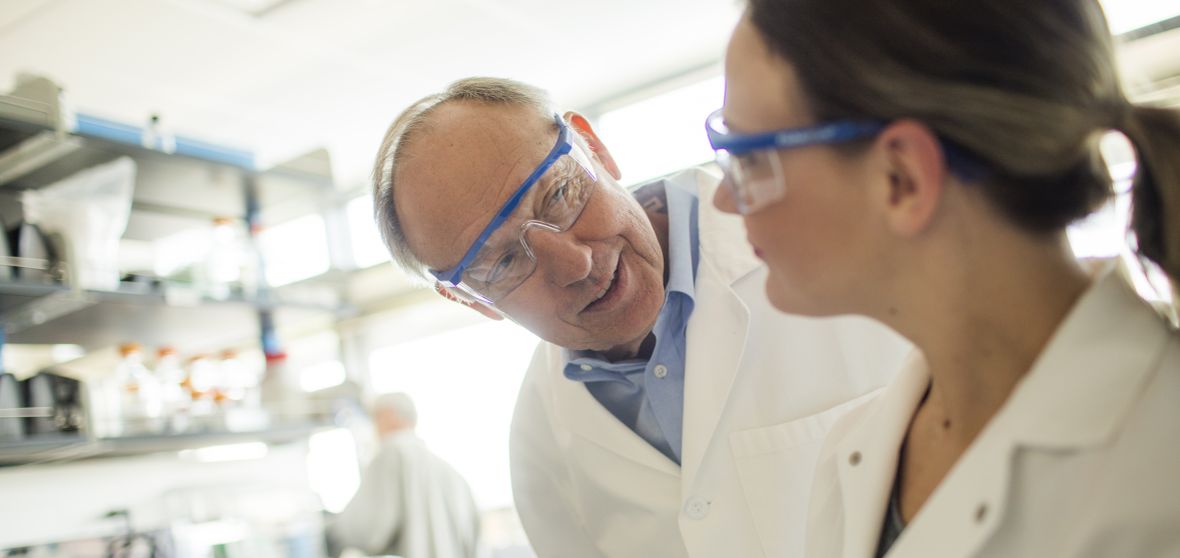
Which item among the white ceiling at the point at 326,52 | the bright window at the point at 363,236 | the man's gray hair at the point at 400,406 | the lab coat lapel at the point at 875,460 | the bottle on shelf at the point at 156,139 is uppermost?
the white ceiling at the point at 326,52

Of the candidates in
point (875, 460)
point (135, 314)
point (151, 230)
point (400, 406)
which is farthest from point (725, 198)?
point (400, 406)

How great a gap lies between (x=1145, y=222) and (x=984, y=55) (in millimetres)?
218

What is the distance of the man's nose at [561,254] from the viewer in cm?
142

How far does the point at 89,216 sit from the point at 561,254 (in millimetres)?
1502

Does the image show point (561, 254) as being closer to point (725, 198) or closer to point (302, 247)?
point (725, 198)

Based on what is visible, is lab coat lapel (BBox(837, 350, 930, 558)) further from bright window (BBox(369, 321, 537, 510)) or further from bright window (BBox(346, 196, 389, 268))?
bright window (BBox(346, 196, 389, 268))

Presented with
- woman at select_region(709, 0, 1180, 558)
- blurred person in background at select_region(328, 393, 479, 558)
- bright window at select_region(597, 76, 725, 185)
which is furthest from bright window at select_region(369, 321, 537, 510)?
woman at select_region(709, 0, 1180, 558)

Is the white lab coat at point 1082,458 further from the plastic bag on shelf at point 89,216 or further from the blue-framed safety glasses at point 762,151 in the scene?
the plastic bag on shelf at point 89,216

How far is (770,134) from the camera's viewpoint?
0.86 m

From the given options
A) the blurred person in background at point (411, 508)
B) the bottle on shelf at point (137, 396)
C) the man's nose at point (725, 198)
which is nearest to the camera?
the man's nose at point (725, 198)

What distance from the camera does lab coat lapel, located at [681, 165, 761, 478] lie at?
1437 mm

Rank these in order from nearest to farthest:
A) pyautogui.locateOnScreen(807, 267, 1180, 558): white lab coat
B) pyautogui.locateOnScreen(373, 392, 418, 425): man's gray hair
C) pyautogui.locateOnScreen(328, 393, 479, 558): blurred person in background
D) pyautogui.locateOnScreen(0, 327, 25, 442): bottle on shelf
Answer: pyautogui.locateOnScreen(807, 267, 1180, 558): white lab coat < pyautogui.locateOnScreen(0, 327, 25, 442): bottle on shelf < pyautogui.locateOnScreen(328, 393, 479, 558): blurred person in background < pyautogui.locateOnScreen(373, 392, 418, 425): man's gray hair

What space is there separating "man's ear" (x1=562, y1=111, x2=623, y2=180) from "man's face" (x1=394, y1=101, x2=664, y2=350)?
14cm

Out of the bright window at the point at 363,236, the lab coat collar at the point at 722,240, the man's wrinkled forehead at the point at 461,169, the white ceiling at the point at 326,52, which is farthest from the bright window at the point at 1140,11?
the bright window at the point at 363,236
